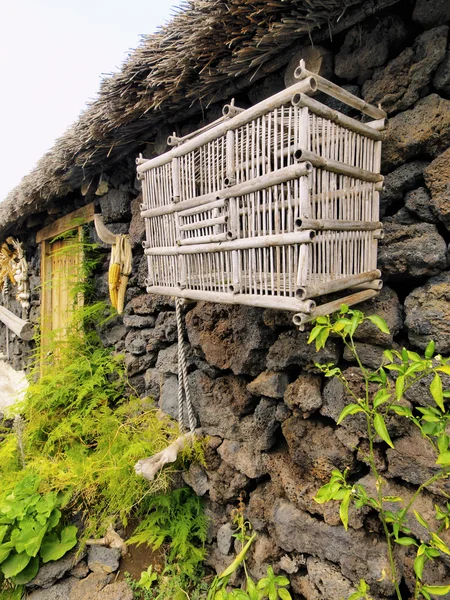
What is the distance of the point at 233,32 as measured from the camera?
172 cm

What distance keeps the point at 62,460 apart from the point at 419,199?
3039 mm

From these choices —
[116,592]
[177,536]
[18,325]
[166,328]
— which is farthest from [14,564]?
[18,325]

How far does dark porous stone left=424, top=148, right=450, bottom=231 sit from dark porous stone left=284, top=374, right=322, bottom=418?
896 millimetres

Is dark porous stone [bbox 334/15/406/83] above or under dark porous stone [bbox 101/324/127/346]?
above

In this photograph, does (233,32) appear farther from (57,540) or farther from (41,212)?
(41,212)

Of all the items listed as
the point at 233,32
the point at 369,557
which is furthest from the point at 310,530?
the point at 233,32

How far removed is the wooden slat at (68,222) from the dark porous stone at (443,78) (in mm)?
3049

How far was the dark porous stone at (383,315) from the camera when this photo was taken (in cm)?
162

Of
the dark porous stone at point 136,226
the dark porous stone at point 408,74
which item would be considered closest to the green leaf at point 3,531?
the dark porous stone at point 136,226

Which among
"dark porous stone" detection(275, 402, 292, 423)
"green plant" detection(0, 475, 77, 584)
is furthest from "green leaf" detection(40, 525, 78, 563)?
"dark porous stone" detection(275, 402, 292, 423)

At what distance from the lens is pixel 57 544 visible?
2414 mm

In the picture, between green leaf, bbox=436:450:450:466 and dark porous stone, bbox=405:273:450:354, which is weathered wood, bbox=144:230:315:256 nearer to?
dark porous stone, bbox=405:273:450:354

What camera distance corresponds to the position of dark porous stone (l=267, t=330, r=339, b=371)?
5.70 feet

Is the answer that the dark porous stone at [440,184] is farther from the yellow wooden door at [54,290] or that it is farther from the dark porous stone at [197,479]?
the yellow wooden door at [54,290]
